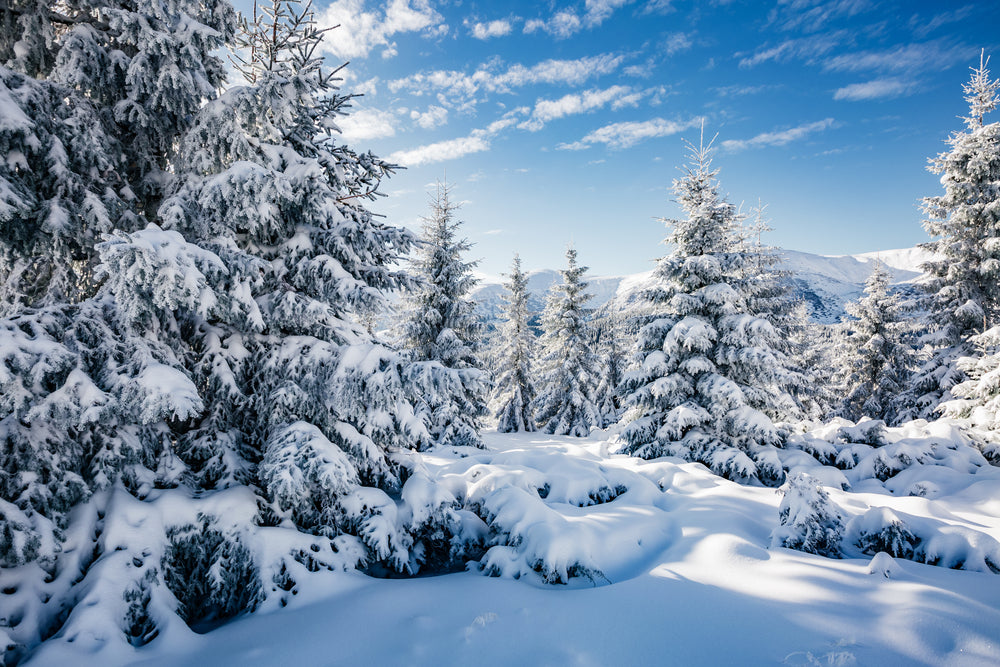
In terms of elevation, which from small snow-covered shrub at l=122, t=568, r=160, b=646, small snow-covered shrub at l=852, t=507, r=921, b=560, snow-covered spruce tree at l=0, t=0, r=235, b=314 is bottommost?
small snow-covered shrub at l=122, t=568, r=160, b=646

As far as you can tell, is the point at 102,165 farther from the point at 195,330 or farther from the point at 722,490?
the point at 722,490

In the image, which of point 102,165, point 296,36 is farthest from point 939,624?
point 296,36

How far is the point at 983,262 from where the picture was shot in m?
14.0

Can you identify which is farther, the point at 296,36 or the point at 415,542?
the point at 296,36

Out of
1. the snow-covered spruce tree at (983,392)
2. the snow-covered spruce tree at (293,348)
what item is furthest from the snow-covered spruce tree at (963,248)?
the snow-covered spruce tree at (293,348)

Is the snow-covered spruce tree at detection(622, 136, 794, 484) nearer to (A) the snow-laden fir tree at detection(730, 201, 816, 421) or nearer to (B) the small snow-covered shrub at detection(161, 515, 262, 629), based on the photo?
(A) the snow-laden fir tree at detection(730, 201, 816, 421)

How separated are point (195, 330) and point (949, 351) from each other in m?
23.7

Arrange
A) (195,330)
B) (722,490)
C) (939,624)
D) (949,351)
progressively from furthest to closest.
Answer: (949,351) → (722,490) → (195,330) → (939,624)

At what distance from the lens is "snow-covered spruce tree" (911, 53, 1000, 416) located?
46.1 ft

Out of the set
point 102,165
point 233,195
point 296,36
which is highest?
point 296,36

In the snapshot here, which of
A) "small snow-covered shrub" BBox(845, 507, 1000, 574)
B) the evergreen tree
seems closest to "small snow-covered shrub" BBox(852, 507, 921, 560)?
"small snow-covered shrub" BBox(845, 507, 1000, 574)

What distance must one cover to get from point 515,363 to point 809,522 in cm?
1962

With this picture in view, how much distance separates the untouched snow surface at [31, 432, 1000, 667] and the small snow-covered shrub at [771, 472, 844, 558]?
302 mm

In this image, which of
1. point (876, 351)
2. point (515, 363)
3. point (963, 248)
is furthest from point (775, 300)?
point (515, 363)
